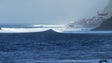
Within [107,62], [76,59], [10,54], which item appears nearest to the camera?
[107,62]

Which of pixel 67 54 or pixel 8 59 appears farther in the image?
pixel 67 54

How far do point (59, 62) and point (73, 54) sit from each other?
882 centimetres

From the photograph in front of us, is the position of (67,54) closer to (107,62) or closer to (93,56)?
(93,56)

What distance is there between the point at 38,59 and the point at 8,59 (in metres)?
2.82

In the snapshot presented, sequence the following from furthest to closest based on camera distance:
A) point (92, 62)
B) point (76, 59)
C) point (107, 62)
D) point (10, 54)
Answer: point (10, 54)
point (76, 59)
point (92, 62)
point (107, 62)

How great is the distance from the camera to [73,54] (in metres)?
60.2

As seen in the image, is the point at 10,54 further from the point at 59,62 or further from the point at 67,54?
the point at 59,62

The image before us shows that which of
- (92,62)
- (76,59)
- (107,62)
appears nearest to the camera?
(107,62)

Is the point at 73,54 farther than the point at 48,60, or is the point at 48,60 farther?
the point at 73,54

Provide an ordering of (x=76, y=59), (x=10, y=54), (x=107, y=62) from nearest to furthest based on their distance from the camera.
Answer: (x=107, y=62), (x=76, y=59), (x=10, y=54)

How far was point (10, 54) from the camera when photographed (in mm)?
60031

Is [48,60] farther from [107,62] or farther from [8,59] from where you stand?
[107,62]

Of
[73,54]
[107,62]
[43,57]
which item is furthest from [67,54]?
[107,62]

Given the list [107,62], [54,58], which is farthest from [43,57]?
[107,62]
